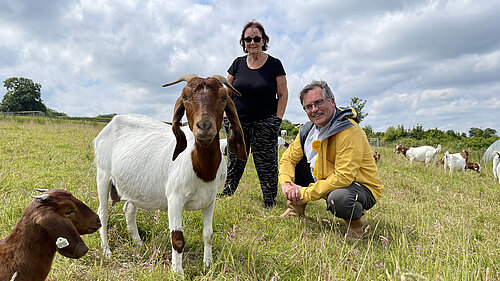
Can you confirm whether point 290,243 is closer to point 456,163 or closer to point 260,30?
point 260,30

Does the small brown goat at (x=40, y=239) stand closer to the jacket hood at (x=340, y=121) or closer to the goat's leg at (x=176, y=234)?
the goat's leg at (x=176, y=234)

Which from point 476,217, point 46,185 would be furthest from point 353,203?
point 46,185

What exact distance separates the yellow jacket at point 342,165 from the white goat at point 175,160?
1250 millimetres

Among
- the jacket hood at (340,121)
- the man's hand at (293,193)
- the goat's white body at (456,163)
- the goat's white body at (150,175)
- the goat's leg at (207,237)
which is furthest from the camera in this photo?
the goat's white body at (456,163)

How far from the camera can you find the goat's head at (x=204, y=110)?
1.95 m

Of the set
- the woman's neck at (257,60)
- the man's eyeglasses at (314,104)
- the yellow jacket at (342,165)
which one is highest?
the woman's neck at (257,60)

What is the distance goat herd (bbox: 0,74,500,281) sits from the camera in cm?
153

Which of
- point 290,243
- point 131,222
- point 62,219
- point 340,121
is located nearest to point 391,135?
point 340,121

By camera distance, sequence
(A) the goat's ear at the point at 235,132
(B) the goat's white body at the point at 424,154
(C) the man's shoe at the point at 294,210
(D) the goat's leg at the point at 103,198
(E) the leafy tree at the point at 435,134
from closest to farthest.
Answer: (A) the goat's ear at the point at 235,132 → (D) the goat's leg at the point at 103,198 → (C) the man's shoe at the point at 294,210 → (B) the goat's white body at the point at 424,154 → (E) the leafy tree at the point at 435,134

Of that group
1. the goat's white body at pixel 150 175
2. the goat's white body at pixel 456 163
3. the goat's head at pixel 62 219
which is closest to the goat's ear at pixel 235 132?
the goat's white body at pixel 150 175

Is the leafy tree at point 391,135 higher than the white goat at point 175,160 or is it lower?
higher

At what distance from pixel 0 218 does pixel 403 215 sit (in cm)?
505

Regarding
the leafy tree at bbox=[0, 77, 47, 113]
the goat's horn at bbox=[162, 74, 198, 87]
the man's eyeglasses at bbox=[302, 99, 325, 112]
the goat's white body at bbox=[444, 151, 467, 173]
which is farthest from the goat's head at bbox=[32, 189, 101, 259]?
the leafy tree at bbox=[0, 77, 47, 113]

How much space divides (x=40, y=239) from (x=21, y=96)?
89.8 metres
